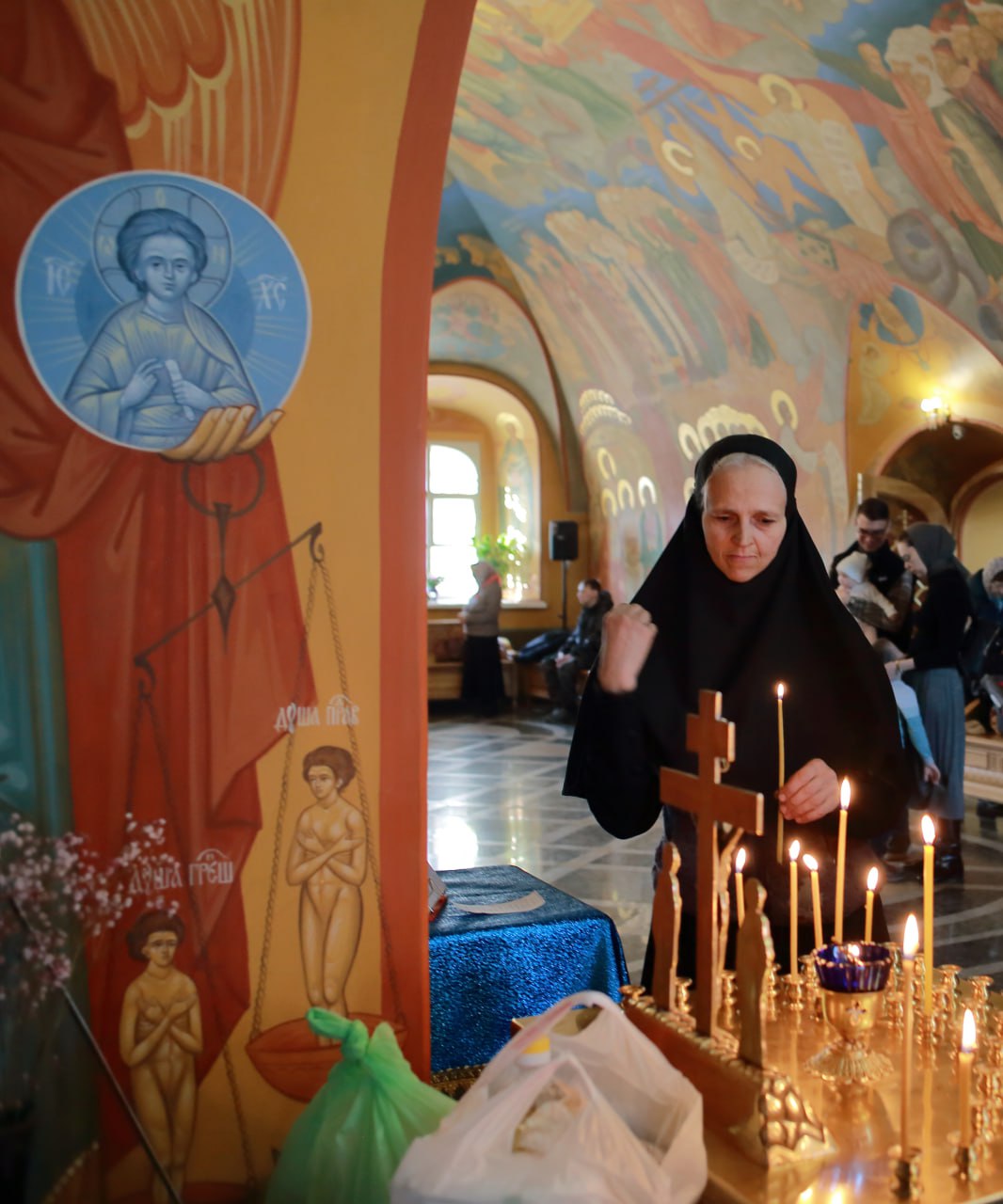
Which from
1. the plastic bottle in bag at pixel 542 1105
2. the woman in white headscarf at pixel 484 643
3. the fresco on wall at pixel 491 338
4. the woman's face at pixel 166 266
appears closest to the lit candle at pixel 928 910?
the plastic bottle in bag at pixel 542 1105

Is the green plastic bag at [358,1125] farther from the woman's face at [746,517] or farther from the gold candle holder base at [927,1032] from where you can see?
the woman's face at [746,517]

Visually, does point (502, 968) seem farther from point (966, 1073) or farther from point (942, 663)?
point (942, 663)

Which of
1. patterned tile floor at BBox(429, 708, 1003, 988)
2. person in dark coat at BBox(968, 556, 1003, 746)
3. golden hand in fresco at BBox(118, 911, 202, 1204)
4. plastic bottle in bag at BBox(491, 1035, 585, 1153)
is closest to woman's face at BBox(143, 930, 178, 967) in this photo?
golden hand in fresco at BBox(118, 911, 202, 1204)

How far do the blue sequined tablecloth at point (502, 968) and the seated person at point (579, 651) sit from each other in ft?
34.4

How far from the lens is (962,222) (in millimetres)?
7887

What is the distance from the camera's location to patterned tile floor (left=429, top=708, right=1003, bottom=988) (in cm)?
564

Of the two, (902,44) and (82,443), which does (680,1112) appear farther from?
(902,44)

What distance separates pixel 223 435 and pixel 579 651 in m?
11.7

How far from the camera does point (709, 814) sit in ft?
5.41

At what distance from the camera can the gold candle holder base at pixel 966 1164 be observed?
4.68 feet

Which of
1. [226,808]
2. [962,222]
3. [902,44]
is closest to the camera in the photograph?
[226,808]

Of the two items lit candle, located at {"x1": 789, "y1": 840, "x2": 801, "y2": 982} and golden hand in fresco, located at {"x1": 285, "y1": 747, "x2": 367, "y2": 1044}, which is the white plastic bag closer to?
lit candle, located at {"x1": 789, "y1": 840, "x2": 801, "y2": 982}

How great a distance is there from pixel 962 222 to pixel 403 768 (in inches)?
290

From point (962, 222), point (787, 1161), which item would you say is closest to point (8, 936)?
point (787, 1161)
